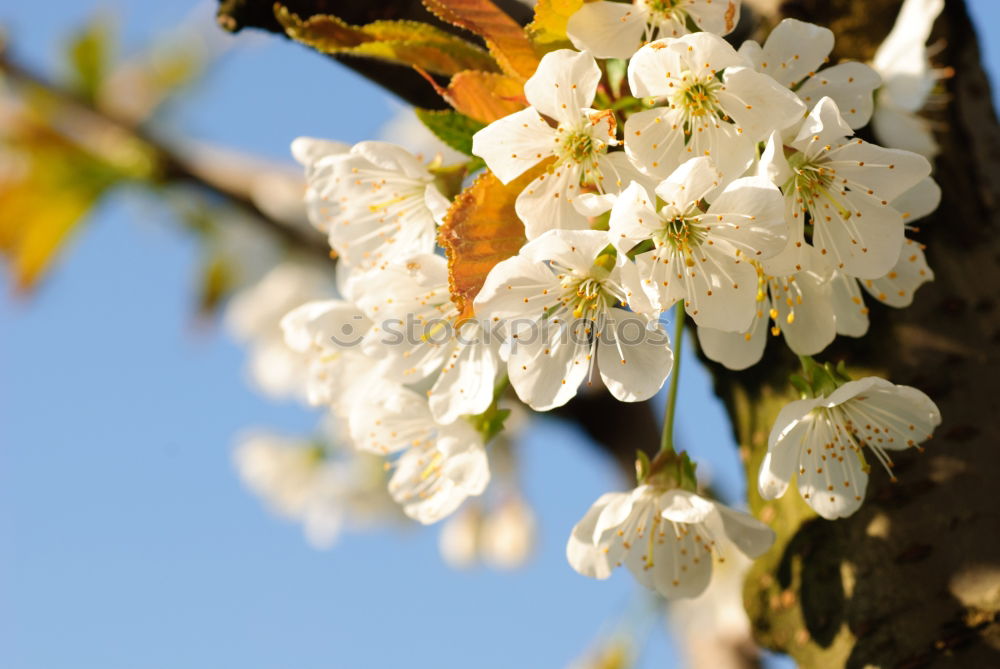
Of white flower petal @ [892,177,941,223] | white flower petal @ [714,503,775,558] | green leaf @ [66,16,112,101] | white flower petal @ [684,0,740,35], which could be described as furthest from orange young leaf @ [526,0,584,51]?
green leaf @ [66,16,112,101]

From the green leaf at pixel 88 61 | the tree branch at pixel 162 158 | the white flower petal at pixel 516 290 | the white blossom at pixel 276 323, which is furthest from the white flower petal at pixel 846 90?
the green leaf at pixel 88 61

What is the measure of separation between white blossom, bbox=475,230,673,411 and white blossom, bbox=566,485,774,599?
15 cm

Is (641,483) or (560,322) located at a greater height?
(560,322)

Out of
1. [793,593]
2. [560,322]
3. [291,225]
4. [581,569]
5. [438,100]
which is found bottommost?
[291,225]

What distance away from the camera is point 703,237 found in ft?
2.83

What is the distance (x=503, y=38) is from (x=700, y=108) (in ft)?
0.71

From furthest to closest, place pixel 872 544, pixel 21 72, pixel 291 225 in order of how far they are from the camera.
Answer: pixel 21 72
pixel 291 225
pixel 872 544

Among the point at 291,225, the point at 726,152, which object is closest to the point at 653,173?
the point at 726,152

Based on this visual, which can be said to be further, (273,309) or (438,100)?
(273,309)

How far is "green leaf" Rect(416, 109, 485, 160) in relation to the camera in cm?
95

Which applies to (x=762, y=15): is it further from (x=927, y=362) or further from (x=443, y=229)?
(x=443, y=229)

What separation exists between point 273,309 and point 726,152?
223cm

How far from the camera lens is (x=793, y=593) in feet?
3.70

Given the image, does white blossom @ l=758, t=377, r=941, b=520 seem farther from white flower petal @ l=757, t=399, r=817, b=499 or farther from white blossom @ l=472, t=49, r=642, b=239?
white blossom @ l=472, t=49, r=642, b=239
